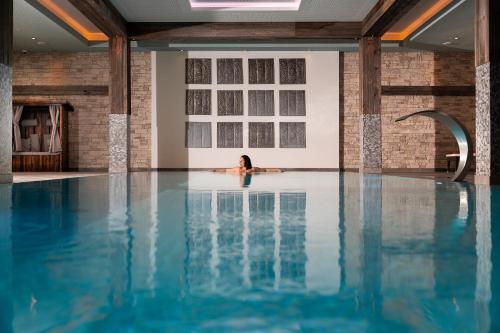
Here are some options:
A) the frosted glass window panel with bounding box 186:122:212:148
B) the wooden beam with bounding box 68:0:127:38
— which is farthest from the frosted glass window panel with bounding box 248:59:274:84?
the wooden beam with bounding box 68:0:127:38

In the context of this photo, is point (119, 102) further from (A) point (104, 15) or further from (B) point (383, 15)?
(B) point (383, 15)

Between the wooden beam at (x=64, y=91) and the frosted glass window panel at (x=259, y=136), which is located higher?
the wooden beam at (x=64, y=91)

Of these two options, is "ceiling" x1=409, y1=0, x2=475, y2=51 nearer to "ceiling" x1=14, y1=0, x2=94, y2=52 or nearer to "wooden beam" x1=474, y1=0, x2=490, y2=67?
"wooden beam" x1=474, y1=0, x2=490, y2=67

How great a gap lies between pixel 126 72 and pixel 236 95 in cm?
407

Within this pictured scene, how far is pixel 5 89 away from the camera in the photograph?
718cm

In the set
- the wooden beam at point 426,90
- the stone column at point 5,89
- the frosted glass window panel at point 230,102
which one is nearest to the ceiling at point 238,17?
the wooden beam at point 426,90

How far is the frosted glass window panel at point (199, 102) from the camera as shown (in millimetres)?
15391

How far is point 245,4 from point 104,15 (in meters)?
3.38

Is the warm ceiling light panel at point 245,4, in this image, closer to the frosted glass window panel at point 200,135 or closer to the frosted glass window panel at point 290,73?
the frosted glass window panel at point 290,73

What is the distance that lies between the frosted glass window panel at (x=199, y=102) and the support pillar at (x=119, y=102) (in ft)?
10.0

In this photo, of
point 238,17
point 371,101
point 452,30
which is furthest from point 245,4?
point 452,30

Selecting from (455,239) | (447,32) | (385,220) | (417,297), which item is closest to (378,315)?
(417,297)

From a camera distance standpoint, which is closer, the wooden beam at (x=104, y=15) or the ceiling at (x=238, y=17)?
the wooden beam at (x=104, y=15)

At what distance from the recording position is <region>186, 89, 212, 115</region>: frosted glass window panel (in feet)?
50.5
